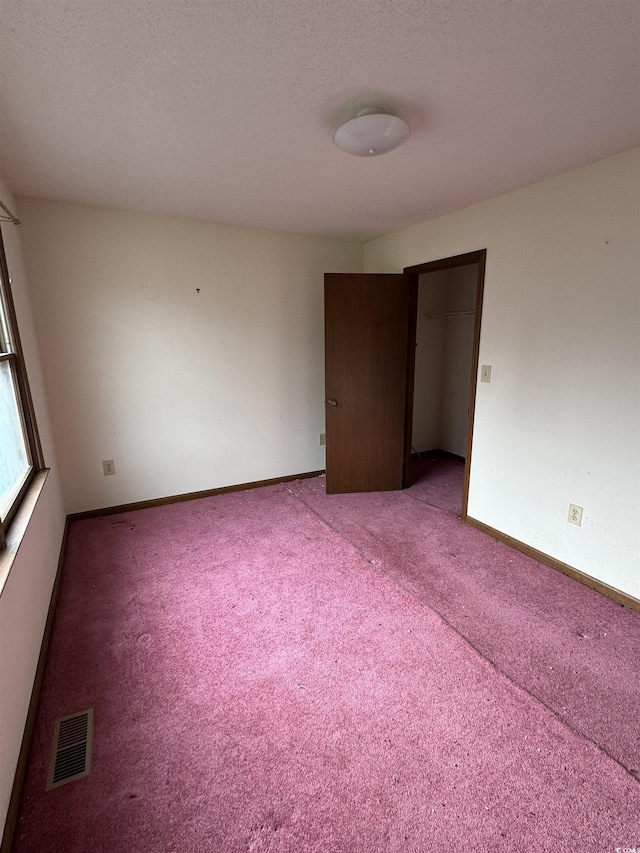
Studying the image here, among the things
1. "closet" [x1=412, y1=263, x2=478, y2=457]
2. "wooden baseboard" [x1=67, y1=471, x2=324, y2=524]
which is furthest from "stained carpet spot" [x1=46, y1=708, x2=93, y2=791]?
"closet" [x1=412, y1=263, x2=478, y2=457]

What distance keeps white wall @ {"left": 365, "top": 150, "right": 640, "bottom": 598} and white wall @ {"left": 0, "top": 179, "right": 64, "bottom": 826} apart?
8.93 feet

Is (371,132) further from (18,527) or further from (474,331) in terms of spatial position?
(18,527)

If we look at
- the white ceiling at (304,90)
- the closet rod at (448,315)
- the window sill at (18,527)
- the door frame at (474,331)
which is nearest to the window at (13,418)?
the window sill at (18,527)

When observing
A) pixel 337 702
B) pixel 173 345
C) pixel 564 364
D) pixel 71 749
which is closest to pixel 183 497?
pixel 173 345

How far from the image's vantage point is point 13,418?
209 centimetres

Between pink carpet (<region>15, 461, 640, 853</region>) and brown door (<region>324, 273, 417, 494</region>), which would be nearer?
pink carpet (<region>15, 461, 640, 853</region>)

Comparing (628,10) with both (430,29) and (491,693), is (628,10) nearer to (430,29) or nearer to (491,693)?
(430,29)

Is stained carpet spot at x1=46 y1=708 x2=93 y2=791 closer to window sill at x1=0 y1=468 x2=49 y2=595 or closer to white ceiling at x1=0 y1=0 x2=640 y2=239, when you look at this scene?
window sill at x1=0 y1=468 x2=49 y2=595

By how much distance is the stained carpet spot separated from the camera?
127cm

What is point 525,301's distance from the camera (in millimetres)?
2416

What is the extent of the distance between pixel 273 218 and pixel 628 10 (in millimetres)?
2365

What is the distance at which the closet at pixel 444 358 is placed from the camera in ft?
13.8

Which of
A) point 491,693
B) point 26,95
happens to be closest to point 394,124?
point 26,95

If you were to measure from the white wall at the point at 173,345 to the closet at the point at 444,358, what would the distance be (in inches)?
41.2
